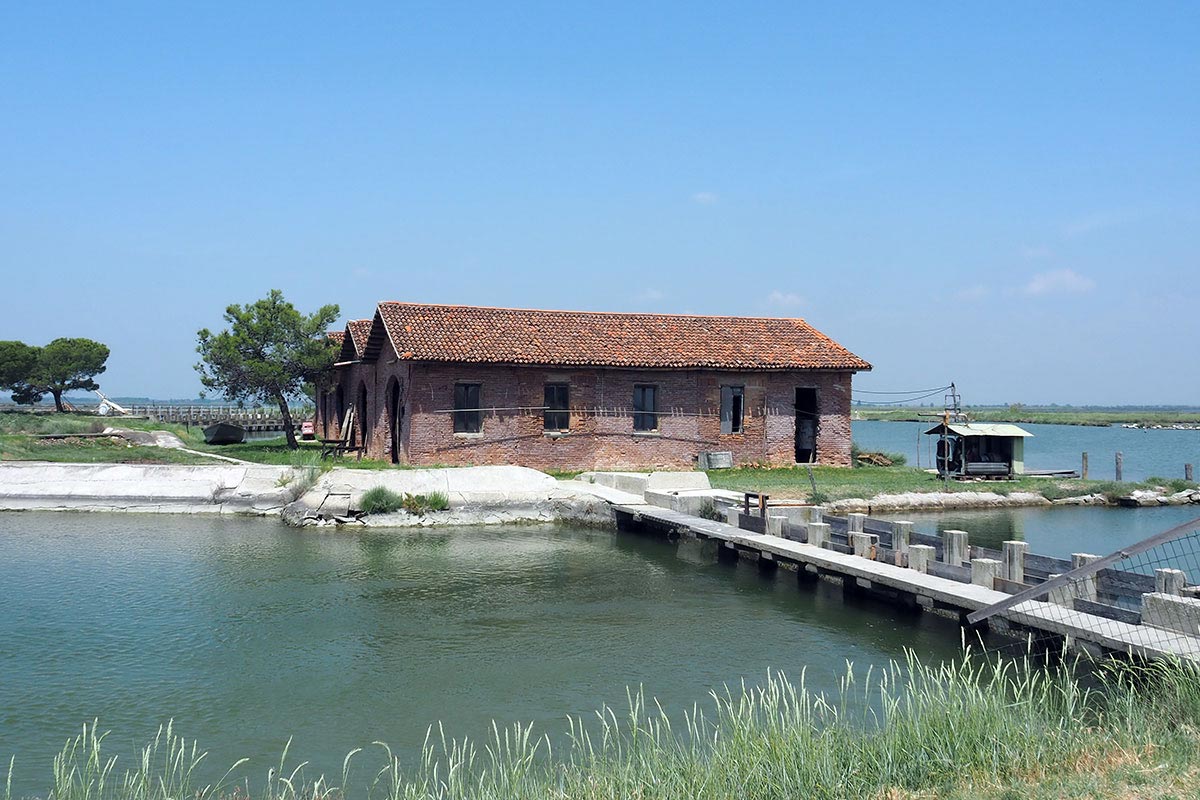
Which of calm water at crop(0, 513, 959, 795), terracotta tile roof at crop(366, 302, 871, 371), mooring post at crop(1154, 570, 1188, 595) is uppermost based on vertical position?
terracotta tile roof at crop(366, 302, 871, 371)

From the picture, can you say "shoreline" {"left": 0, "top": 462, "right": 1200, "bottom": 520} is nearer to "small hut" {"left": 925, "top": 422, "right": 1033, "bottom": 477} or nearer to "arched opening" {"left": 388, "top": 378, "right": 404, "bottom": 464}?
"arched opening" {"left": 388, "top": 378, "right": 404, "bottom": 464}

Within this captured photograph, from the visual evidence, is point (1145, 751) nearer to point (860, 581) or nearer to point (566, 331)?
point (860, 581)

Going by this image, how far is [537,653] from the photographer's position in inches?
473

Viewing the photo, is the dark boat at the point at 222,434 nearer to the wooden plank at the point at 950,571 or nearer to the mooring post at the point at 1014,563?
the wooden plank at the point at 950,571

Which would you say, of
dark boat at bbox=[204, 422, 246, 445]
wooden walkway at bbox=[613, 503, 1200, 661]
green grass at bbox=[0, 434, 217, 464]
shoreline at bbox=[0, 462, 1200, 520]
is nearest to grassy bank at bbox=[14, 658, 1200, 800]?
wooden walkway at bbox=[613, 503, 1200, 661]

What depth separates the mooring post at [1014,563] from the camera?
43.2 feet

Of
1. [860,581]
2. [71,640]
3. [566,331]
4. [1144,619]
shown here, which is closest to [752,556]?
[860,581]

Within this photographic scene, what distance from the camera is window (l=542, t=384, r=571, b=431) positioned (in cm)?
2906

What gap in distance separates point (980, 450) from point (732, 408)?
8.05 m

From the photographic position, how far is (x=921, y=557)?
48.3 ft

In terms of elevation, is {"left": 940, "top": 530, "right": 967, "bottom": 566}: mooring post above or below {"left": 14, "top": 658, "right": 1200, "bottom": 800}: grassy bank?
above

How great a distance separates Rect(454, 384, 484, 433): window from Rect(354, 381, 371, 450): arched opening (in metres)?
4.83

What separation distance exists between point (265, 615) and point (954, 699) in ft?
33.1

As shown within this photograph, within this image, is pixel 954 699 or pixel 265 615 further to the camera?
pixel 265 615
